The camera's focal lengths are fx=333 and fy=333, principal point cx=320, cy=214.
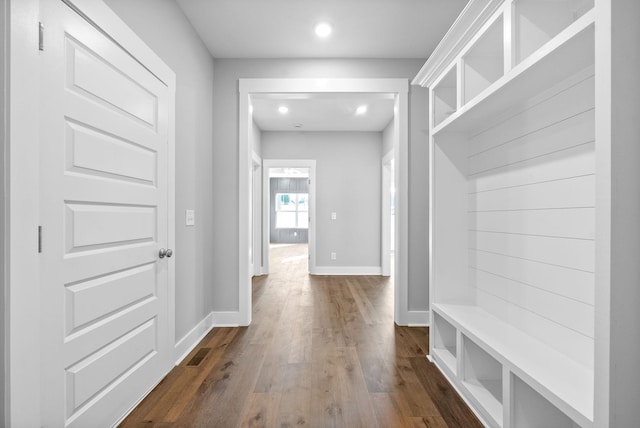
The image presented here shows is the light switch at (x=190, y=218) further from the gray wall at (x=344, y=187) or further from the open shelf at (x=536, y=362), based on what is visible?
the gray wall at (x=344, y=187)

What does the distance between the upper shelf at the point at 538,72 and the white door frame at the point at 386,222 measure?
3.70m

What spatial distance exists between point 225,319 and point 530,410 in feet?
8.10

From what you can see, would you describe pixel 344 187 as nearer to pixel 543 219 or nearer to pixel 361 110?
pixel 361 110

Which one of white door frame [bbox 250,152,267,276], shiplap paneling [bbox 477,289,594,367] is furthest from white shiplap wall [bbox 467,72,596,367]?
white door frame [bbox 250,152,267,276]

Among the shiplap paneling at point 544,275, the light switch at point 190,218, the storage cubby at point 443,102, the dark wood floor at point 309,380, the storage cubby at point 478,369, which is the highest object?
the storage cubby at point 443,102

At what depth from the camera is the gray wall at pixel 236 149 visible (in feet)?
10.3

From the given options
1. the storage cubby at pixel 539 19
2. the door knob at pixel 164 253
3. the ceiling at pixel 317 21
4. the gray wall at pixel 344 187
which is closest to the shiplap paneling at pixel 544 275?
the storage cubby at pixel 539 19

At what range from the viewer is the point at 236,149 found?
315 centimetres

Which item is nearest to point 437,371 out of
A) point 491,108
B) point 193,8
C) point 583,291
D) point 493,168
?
point 583,291

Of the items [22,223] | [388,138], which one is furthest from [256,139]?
[22,223]

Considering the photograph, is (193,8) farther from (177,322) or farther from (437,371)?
(437,371)

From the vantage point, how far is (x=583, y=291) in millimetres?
1366

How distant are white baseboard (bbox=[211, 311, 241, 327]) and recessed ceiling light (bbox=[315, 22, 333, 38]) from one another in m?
2.56

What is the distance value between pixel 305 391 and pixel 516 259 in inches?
54.8
